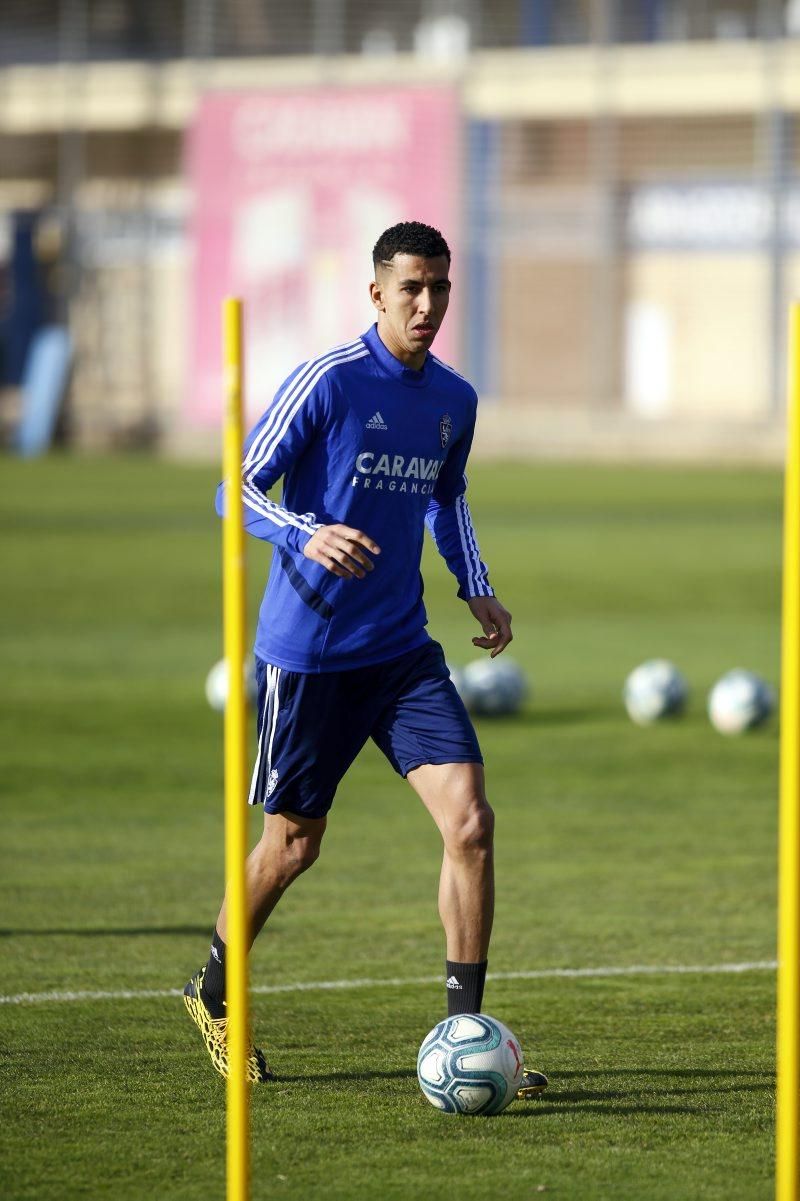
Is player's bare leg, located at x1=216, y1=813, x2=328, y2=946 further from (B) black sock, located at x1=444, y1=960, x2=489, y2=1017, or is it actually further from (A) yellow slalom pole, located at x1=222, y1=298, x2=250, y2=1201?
(A) yellow slalom pole, located at x1=222, y1=298, x2=250, y2=1201

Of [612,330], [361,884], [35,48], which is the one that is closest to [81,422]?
[35,48]

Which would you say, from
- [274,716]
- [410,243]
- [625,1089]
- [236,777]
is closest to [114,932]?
[274,716]

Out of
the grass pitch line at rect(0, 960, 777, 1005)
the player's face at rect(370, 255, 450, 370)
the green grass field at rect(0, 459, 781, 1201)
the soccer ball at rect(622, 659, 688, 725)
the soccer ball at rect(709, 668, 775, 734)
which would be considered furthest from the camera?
the soccer ball at rect(622, 659, 688, 725)

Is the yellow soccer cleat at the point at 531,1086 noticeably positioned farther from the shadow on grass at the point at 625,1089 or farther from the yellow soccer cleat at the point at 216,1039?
the yellow soccer cleat at the point at 216,1039

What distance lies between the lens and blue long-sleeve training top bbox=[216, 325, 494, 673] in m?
5.85

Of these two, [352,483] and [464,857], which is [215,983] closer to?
[464,857]

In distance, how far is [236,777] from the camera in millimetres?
4242

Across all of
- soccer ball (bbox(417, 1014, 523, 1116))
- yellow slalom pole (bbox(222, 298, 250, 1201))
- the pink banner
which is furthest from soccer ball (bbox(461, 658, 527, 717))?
the pink banner

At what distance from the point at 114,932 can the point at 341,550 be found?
10.2ft

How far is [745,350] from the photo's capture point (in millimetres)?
42438

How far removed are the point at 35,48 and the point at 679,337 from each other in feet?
53.1

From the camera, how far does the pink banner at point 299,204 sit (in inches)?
1692

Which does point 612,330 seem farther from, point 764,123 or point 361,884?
point 361,884

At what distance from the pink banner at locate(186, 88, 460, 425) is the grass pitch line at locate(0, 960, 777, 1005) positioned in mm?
35045
